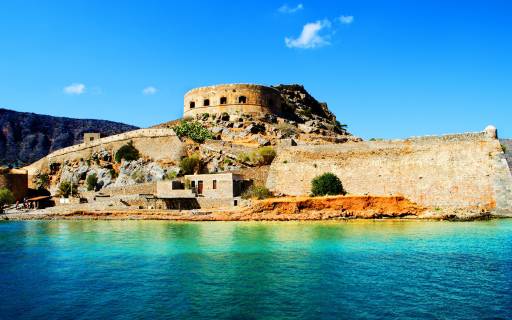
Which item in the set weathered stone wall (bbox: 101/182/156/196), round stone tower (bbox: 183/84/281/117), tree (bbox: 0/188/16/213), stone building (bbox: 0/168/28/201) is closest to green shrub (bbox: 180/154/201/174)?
weathered stone wall (bbox: 101/182/156/196)

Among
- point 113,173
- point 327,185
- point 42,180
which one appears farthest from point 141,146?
point 327,185

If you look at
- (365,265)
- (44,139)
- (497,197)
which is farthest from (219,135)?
(44,139)

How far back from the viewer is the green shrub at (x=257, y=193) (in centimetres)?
2525

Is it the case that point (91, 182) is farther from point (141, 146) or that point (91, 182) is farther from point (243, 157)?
point (243, 157)

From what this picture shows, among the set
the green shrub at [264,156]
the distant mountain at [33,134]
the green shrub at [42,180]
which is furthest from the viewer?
the distant mountain at [33,134]

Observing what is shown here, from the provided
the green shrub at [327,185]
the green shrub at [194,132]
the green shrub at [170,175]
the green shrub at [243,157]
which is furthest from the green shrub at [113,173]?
the green shrub at [327,185]

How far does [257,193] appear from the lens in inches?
1000

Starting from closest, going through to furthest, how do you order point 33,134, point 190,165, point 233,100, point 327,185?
point 327,185 → point 190,165 → point 233,100 → point 33,134

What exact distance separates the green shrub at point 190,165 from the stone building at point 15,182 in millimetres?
15647

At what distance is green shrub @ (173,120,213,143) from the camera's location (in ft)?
110

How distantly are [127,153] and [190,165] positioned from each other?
8.02 m

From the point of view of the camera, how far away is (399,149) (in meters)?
24.2

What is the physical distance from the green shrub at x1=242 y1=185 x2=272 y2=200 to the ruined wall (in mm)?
1122

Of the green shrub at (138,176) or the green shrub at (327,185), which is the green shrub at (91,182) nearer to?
the green shrub at (138,176)
